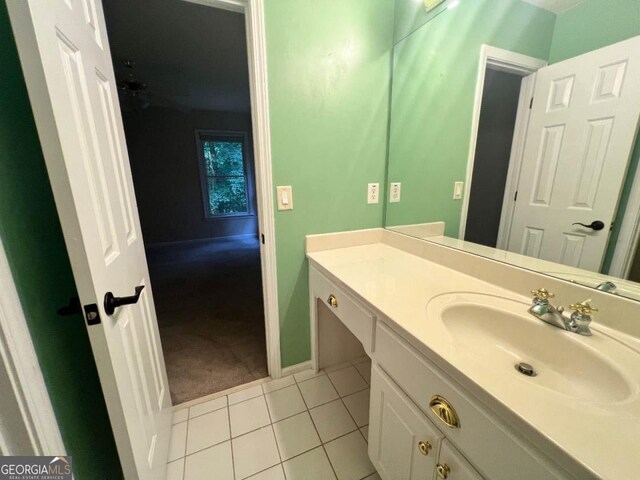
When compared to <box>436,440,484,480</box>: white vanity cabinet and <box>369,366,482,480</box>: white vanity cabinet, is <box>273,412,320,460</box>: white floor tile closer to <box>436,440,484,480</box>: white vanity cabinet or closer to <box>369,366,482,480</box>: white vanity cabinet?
<box>369,366,482,480</box>: white vanity cabinet

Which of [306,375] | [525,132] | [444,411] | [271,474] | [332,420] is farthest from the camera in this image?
[306,375]

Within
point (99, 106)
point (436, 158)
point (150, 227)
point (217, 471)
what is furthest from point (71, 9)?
point (150, 227)

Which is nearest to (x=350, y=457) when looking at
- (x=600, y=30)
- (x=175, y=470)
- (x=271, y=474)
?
(x=271, y=474)

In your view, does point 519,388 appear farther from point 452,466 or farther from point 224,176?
point 224,176

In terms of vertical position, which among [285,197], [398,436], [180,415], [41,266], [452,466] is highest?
[285,197]

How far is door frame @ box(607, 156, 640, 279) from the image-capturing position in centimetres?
70

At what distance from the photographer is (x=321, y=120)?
4.37 feet

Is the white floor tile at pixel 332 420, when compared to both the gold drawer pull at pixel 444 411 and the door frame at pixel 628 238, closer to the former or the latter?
the gold drawer pull at pixel 444 411

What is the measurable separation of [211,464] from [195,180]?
4.64m

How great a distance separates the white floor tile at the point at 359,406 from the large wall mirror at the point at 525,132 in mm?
988

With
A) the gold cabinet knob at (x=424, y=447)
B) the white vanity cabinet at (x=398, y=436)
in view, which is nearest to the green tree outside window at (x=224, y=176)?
the white vanity cabinet at (x=398, y=436)

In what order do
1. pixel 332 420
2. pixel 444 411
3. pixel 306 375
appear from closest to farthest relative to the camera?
pixel 444 411
pixel 332 420
pixel 306 375

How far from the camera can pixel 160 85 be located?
335 cm

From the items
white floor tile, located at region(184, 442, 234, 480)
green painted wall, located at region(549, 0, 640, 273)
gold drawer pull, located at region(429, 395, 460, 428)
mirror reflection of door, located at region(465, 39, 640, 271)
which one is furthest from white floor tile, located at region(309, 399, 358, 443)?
green painted wall, located at region(549, 0, 640, 273)
